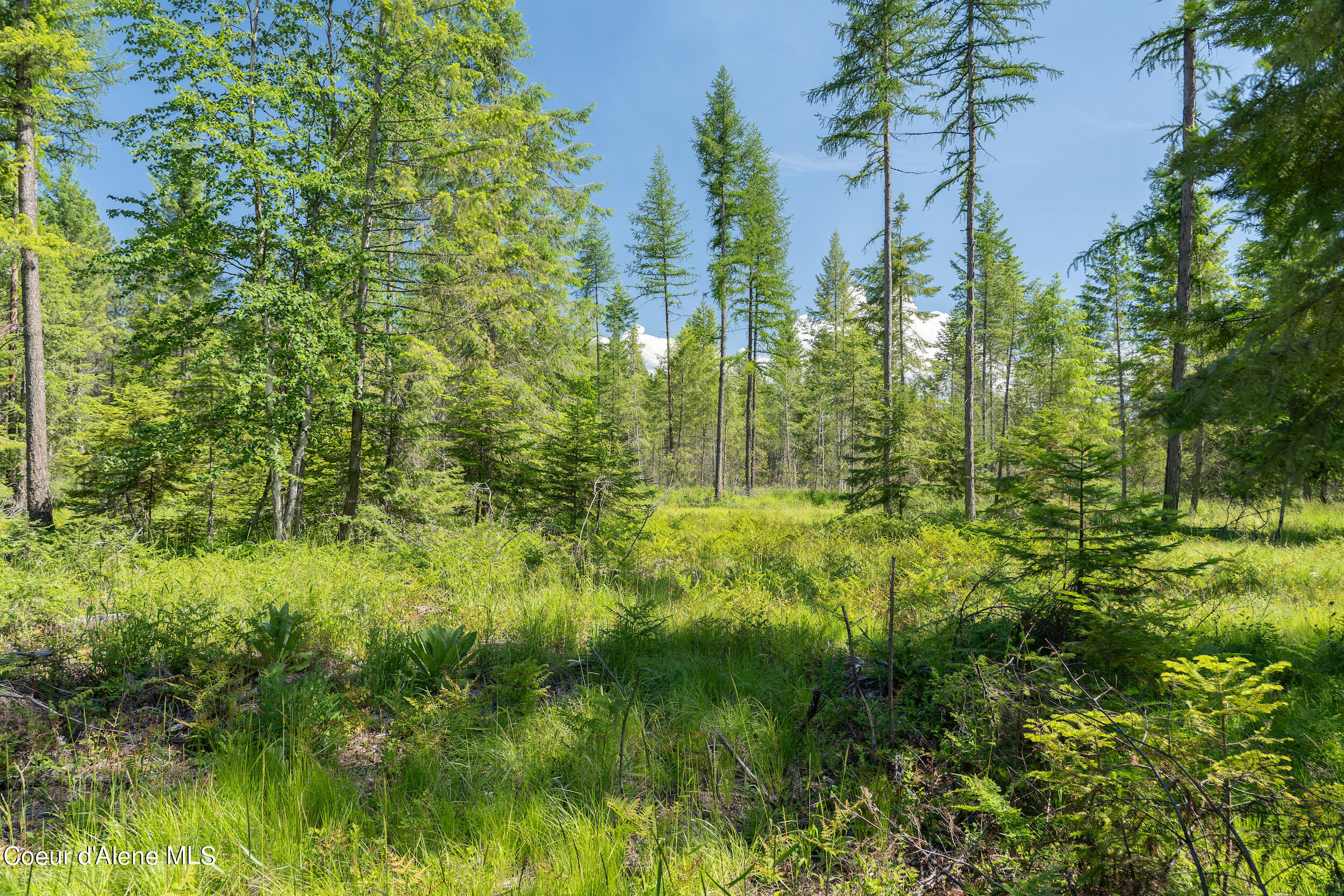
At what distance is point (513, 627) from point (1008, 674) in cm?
391

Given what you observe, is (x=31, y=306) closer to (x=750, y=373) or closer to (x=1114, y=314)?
(x=750, y=373)

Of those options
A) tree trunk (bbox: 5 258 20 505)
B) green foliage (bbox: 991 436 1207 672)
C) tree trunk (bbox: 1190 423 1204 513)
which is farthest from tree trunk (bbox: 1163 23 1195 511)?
tree trunk (bbox: 5 258 20 505)

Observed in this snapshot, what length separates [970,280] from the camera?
12672mm

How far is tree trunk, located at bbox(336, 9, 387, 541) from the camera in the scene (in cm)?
826

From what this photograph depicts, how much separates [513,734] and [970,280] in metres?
14.5

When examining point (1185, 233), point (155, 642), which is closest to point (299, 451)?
point (155, 642)

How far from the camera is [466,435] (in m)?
10.9

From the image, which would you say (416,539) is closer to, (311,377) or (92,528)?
(311,377)

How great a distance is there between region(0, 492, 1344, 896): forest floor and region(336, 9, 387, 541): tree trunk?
116 inches

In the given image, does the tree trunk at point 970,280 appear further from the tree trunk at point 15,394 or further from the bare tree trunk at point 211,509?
the tree trunk at point 15,394

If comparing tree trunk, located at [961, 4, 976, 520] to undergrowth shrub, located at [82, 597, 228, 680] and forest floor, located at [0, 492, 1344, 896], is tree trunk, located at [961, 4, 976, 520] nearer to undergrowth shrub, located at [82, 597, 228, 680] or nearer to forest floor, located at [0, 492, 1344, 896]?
forest floor, located at [0, 492, 1344, 896]

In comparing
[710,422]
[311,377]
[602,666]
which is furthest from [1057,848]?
[710,422]

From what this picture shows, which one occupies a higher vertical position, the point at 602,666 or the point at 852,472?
the point at 852,472

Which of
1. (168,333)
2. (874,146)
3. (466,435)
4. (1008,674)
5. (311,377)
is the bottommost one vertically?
(1008,674)
